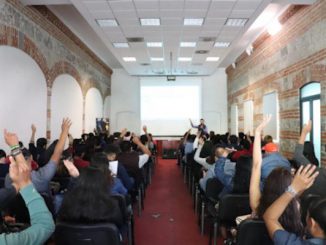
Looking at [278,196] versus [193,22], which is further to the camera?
[193,22]

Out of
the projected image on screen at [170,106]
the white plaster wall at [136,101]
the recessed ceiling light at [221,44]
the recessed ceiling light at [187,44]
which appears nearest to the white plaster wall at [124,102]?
the white plaster wall at [136,101]

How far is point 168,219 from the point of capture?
17.5 feet

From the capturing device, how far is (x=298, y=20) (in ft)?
23.8

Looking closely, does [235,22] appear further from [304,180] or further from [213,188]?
[304,180]

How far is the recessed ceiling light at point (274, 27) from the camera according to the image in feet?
27.7

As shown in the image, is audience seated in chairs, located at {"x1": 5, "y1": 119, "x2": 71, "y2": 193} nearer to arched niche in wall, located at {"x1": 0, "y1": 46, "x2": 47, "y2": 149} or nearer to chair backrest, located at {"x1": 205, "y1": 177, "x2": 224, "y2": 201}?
chair backrest, located at {"x1": 205, "y1": 177, "x2": 224, "y2": 201}

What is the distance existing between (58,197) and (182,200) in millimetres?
3676

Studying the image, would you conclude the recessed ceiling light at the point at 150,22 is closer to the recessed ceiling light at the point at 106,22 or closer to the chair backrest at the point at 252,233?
the recessed ceiling light at the point at 106,22

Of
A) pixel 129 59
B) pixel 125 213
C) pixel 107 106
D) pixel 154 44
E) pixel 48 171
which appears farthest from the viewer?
pixel 107 106

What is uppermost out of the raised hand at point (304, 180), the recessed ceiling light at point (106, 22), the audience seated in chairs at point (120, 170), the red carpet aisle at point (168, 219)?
the recessed ceiling light at point (106, 22)

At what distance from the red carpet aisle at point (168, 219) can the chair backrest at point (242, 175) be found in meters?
1.27

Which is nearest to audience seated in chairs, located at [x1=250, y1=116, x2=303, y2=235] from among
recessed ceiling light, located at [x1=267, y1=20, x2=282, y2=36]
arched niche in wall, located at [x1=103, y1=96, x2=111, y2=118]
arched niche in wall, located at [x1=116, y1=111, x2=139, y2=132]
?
recessed ceiling light, located at [x1=267, y1=20, x2=282, y2=36]

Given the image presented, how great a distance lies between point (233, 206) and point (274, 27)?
22.3ft

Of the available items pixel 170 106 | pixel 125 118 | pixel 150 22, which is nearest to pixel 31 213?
pixel 150 22
